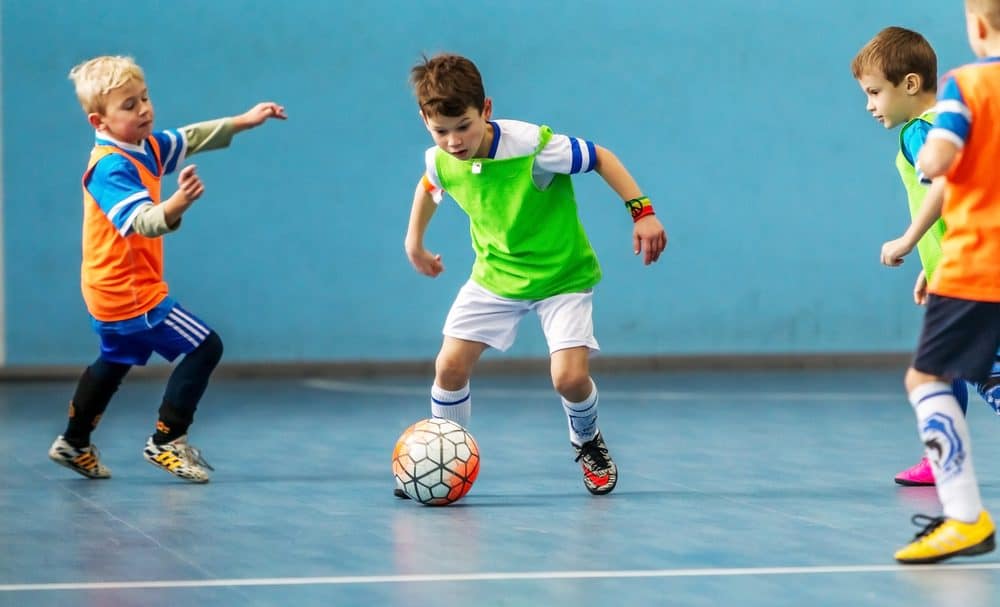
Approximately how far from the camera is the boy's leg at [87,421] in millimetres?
4750

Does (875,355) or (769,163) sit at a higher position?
(769,163)

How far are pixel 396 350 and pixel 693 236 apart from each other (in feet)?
5.77

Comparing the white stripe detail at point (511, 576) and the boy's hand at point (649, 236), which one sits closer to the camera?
the white stripe detail at point (511, 576)

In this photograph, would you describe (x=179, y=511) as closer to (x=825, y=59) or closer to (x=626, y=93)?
(x=626, y=93)

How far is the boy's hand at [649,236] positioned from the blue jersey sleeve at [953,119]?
1.21 m

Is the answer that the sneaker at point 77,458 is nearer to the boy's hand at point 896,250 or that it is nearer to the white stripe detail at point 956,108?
the boy's hand at point 896,250

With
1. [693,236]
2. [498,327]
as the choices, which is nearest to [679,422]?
[498,327]

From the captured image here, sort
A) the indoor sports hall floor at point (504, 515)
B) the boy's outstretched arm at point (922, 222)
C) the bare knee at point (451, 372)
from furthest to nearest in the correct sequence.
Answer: the bare knee at point (451, 372) < the boy's outstretched arm at point (922, 222) < the indoor sports hall floor at point (504, 515)

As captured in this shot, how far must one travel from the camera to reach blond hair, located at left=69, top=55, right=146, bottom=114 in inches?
183

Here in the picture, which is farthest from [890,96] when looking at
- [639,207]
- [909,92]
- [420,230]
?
[420,230]

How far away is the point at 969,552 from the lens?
3.15 m

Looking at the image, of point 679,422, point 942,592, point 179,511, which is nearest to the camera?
point 942,592

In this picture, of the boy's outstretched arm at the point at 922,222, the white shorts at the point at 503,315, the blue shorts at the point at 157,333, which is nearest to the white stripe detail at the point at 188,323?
the blue shorts at the point at 157,333

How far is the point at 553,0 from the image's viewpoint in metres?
8.35
